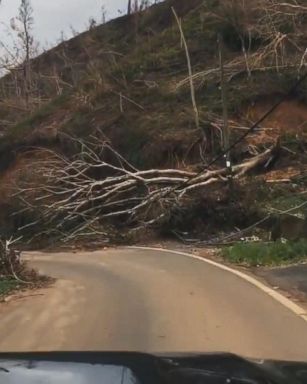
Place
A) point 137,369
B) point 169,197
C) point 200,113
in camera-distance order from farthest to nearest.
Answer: point 200,113 < point 169,197 < point 137,369

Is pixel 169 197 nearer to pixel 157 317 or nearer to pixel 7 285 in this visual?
pixel 7 285

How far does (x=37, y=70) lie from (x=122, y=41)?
1811 cm

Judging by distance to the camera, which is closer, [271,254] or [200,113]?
[271,254]

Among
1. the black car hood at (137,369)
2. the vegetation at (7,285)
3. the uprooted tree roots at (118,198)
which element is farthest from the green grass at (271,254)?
the black car hood at (137,369)

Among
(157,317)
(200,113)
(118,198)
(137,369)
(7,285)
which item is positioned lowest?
(118,198)

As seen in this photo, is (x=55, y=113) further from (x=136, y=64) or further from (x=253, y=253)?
(x=253, y=253)

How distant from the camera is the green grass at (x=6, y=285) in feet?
46.4

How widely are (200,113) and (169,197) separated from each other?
960cm

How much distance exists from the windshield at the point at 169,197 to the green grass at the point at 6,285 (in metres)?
0.09

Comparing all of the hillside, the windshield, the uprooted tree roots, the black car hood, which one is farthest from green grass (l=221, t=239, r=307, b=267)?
the black car hood

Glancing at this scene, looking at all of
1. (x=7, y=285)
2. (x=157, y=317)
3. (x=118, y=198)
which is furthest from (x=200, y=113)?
(x=157, y=317)

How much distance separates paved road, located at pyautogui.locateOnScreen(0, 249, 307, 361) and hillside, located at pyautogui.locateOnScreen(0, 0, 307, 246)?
10.4 m

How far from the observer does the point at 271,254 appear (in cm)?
1695

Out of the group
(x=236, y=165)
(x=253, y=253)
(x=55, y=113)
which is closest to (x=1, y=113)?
(x=55, y=113)
